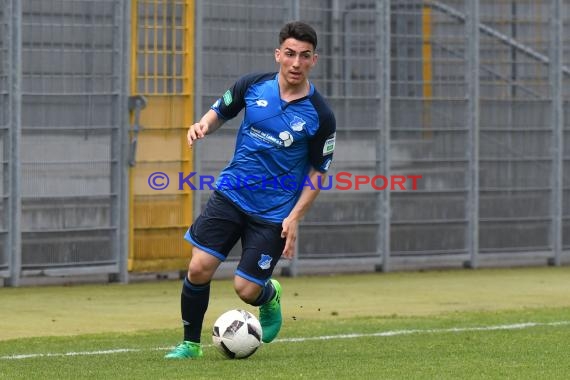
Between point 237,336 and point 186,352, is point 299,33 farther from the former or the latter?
point 186,352

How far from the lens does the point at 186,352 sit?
896 cm

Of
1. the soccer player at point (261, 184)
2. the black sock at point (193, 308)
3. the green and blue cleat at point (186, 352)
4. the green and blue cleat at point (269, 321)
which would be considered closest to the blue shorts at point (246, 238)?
the soccer player at point (261, 184)

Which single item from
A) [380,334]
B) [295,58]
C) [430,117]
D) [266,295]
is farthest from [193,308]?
[430,117]

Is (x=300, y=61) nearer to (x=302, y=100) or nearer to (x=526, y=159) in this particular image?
(x=302, y=100)

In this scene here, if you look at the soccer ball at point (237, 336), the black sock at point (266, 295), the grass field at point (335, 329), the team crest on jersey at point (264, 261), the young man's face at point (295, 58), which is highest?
the young man's face at point (295, 58)

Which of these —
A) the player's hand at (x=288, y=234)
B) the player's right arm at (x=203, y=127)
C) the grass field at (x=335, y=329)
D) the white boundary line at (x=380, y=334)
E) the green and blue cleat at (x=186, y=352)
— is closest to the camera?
the grass field at (x=335, y=329)

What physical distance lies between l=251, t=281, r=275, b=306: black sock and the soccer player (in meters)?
0.13

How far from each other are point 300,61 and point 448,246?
930cm

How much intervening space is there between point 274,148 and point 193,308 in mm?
1129

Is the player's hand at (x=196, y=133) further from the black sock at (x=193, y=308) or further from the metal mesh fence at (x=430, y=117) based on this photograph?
the metal mesh fence at (x=430, y=117)

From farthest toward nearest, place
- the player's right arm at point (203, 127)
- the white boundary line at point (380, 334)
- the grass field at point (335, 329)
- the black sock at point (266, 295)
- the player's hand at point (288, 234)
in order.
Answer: the white boundary line at point (380, 334), the black sock at point (266, 295), the player's hand at point (288, 234), the player's right arm at point (203, 127), the grass field at point (335, 329)

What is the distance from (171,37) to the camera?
15.6m

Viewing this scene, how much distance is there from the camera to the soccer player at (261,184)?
350 inches

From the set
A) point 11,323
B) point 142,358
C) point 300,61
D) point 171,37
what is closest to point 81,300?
point 11,323
